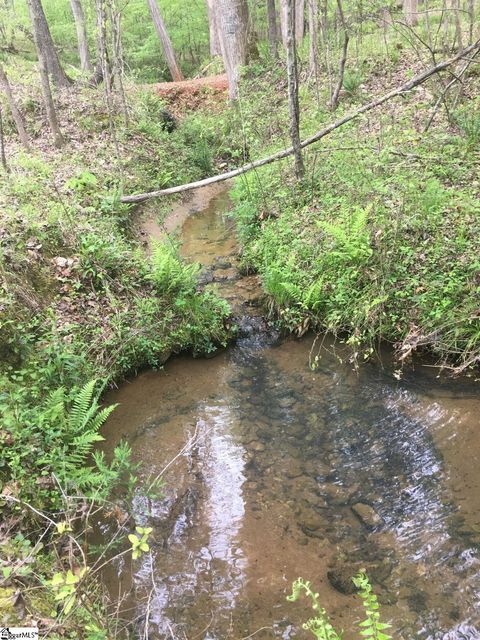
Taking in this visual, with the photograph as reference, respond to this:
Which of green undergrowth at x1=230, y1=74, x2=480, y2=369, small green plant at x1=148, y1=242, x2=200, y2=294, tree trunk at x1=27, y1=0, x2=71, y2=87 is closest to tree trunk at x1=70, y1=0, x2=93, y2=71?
tree trunk at x1=27, y1=0, x2=71, y2=87

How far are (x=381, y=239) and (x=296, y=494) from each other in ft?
12.0

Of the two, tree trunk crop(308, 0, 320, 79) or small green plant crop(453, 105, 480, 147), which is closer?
small green plant crop(453, 105, 480, 147)

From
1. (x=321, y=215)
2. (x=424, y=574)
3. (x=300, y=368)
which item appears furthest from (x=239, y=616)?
(x=321, y=215)

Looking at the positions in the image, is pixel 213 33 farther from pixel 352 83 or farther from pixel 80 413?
pixel 80 413

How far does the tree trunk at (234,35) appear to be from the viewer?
13844 millimetres

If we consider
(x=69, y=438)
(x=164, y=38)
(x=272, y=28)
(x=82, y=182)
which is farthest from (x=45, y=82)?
(x=164, y=38)

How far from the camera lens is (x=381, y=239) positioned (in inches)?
243

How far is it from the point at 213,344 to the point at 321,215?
288 centimetres

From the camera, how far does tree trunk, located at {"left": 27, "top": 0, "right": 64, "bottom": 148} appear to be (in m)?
9.30

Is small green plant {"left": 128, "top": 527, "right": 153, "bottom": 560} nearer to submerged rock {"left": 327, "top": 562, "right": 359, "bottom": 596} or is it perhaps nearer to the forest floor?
submerged rock {"left": 327, "top": 562, "right": 359, "bottom": 596}

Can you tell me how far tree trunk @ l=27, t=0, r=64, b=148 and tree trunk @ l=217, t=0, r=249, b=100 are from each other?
5772 mm

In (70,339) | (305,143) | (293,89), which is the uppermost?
(293,89)

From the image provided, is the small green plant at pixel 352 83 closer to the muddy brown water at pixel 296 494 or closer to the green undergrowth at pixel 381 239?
the green undergrowth at pixel 381 239

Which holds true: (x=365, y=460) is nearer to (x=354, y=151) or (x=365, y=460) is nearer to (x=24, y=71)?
(x=354, y=151)
